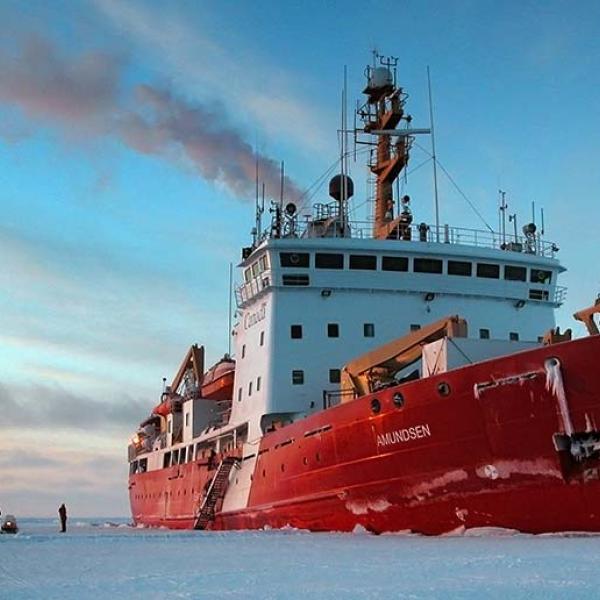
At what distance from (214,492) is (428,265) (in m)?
9.24

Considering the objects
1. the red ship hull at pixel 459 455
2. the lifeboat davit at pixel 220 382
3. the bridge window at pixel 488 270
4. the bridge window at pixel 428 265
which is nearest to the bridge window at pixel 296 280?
the bridge window at pixel 428 265

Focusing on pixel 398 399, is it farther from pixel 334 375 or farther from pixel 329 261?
pixel 329 261

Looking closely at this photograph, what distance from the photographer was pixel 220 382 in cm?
3091

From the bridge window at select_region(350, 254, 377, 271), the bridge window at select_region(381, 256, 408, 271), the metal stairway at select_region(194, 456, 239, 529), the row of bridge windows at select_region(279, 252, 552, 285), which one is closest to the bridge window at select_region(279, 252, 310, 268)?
the row of bridge windows at select_region(279, 252, 552, 285)

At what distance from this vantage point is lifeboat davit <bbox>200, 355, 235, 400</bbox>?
30641 mm

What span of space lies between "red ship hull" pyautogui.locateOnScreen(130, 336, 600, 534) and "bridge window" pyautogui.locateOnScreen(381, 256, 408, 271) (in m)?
5.67

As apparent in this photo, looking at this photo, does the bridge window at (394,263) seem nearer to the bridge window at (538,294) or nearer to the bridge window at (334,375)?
the bridge window at (334,375)

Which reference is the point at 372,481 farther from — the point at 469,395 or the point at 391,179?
the point at 391,179

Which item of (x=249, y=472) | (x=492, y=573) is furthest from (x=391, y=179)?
(x=492, y=573)

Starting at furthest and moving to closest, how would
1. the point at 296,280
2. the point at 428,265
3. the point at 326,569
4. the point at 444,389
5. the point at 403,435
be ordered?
the point at 428,265
the point at 296,280
the point at 403,435
the point at 444,389
the point at 326,569

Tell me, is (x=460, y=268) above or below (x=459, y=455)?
above

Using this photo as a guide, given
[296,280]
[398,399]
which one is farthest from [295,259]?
[398,399]

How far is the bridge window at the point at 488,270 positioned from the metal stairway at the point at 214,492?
343 inches

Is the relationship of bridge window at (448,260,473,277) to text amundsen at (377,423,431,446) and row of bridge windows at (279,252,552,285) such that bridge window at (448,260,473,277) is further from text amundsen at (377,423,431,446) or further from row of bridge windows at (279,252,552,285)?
text amundsen at (377,423,431,446)
